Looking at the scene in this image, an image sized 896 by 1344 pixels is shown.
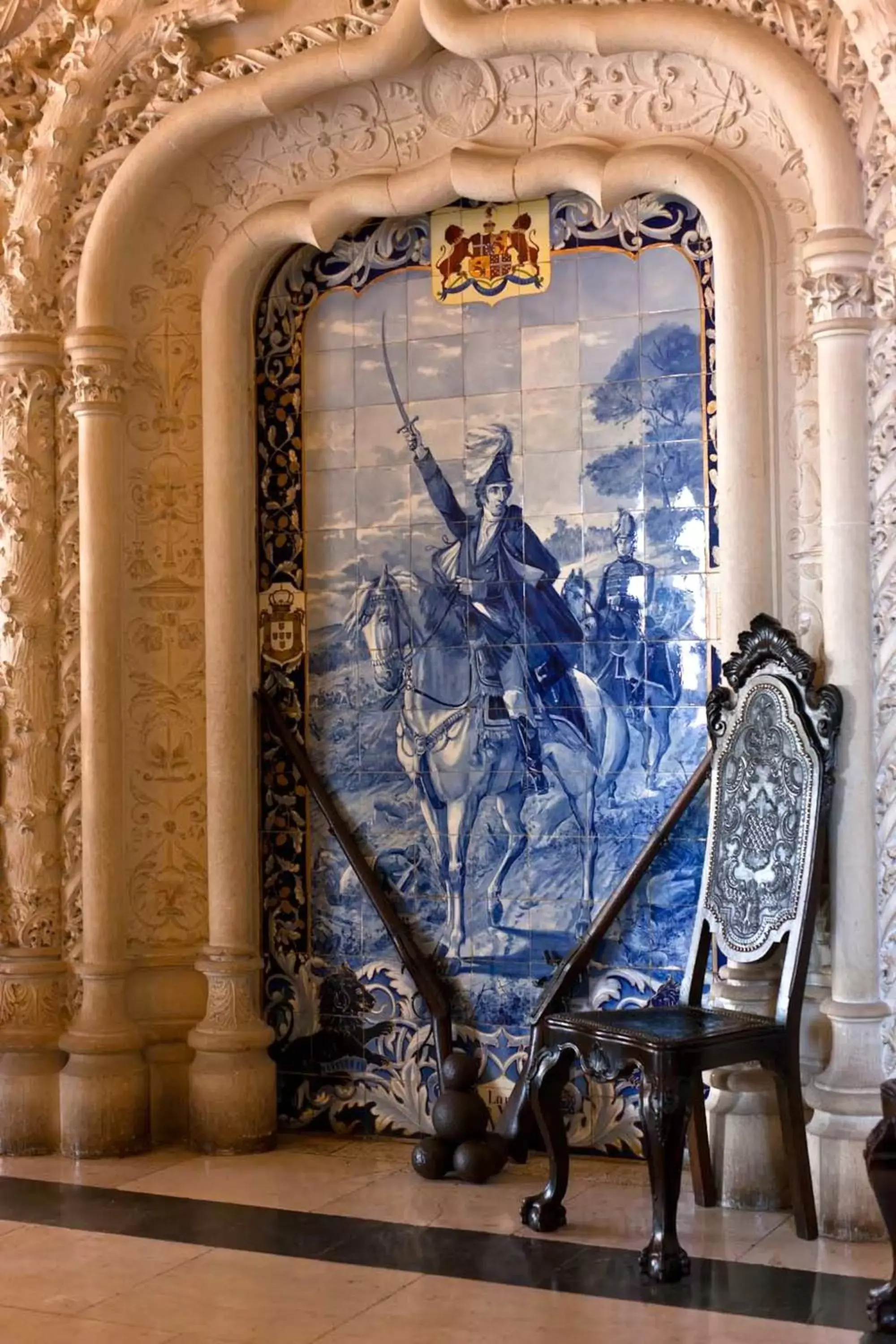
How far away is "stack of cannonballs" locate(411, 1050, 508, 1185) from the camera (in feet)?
16.2

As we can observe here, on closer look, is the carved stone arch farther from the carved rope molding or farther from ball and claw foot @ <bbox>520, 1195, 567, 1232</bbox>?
ball and claw foot @ <bbox>520, 1195, 567, 1232</bbox>

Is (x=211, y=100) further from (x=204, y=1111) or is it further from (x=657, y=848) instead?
(x=204, y=1111)

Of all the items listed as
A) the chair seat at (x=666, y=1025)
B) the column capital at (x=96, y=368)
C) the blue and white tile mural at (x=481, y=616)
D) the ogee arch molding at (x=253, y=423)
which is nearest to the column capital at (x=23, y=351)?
the column capital at (x=96, y=368)

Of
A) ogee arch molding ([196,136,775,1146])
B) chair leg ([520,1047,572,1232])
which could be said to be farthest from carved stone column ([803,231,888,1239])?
chair leg ([520,1047,572,1232])

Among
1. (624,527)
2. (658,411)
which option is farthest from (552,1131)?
(658,411)

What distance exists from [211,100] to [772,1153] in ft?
12.0

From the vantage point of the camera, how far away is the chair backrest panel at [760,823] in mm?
4535

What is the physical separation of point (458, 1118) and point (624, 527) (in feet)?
6.06

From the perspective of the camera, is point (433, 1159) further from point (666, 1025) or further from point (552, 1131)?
point (666, 1025)

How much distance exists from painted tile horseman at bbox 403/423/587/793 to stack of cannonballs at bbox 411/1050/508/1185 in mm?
947

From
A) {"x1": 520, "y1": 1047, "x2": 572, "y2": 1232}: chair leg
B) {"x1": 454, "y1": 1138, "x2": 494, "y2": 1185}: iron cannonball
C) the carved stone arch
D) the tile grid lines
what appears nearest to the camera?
the tile grid lines

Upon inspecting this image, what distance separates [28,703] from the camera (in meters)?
5.70

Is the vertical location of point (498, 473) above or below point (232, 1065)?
above

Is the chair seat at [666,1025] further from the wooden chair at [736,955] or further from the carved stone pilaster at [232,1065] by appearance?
the carved stone pilaster at [232,1065]
